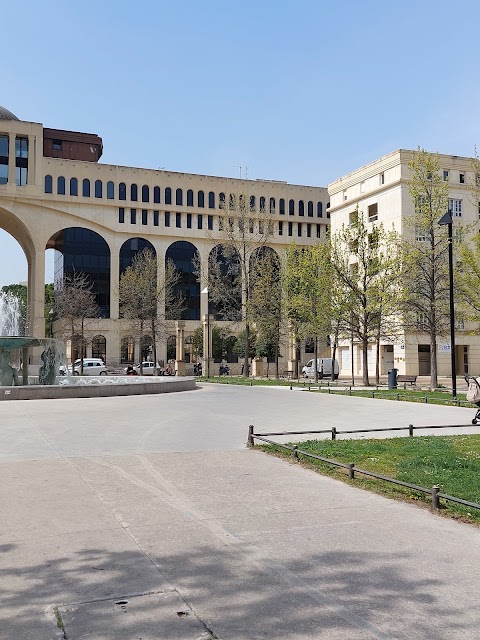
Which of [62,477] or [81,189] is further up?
[81,189]

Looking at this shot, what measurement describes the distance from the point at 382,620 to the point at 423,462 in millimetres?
5854

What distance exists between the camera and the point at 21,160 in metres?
70.7

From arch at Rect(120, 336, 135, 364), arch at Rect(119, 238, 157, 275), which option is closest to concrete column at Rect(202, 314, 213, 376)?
arch at Rect(120, 336, 135, 364)

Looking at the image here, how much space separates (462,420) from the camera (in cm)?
1703

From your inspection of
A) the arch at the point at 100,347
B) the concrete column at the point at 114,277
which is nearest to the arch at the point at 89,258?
the concrete column at the point at 114,277

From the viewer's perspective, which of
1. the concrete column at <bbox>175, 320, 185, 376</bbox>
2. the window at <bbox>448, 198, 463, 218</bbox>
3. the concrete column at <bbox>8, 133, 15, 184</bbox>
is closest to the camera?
the concrete column at <bbox>175, 320, 185, 376</bbox>

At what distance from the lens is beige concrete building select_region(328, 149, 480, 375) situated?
169ft

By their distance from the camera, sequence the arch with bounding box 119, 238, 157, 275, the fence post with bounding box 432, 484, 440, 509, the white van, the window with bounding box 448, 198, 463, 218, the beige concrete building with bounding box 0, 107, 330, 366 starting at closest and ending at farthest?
the fence post with bounding box 432, 484, 440, 509 → the white van → the window with bounding box 448, 198, 463, 218 → the beige concrete building with bounding box 0, 107, 330, 366 → the arch with bounding box 119, 238, 157, 275

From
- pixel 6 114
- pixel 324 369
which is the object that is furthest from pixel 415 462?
pixel 6 114

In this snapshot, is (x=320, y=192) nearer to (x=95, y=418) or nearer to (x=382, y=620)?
(x=95, y=418)

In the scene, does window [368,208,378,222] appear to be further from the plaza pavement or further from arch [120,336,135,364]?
the plaza pavement

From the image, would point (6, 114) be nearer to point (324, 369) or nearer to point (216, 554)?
point (324, 369)

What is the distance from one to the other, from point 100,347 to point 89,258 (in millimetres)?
10505

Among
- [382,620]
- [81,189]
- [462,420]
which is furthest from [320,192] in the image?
[382,620]
